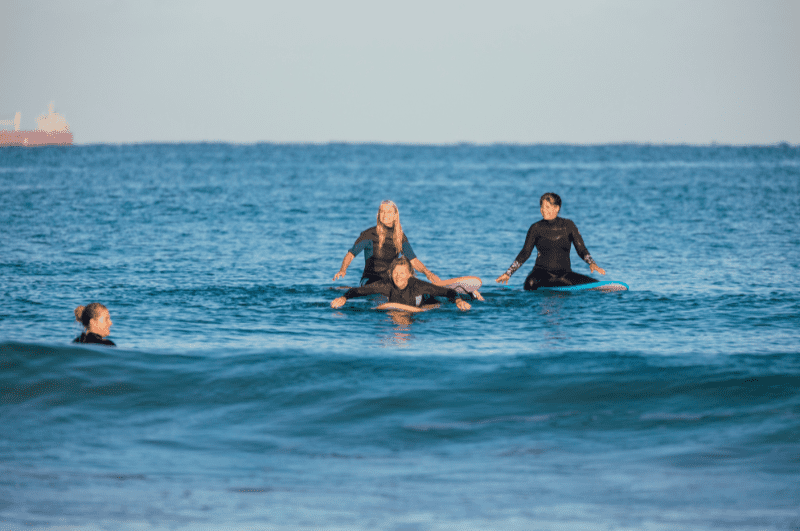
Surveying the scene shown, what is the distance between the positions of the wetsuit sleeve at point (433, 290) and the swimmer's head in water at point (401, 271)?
8.4 inches

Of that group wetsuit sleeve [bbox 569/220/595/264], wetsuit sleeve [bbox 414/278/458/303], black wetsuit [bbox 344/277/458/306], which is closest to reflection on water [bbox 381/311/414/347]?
black wetsuit [bbox 344/277/458/306]

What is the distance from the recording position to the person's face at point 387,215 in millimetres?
13680

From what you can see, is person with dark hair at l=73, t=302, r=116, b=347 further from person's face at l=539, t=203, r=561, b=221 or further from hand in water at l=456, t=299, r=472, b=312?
person's face at l=539, t=203, r=561, b=221

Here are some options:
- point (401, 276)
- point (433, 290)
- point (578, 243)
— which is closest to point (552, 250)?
point (578, 243)

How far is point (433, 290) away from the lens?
13656 millimetres

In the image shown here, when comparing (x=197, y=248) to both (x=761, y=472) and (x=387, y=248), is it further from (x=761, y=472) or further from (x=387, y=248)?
(x=761, y=472)

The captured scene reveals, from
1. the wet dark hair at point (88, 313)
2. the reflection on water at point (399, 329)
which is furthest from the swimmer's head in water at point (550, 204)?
the wet dark hair at point (88, 313)

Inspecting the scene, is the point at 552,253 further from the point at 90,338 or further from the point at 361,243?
the point at 90,338

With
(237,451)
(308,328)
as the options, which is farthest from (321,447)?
(308,328)

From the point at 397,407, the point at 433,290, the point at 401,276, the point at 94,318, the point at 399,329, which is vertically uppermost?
the point at 401,276

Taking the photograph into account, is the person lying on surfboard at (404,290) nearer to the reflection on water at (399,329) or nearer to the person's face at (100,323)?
the reflection on water at (399,329)

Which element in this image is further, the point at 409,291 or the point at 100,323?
the point at 409,291

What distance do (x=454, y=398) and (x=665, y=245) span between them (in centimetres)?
2009

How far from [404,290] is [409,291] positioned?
83 mm
